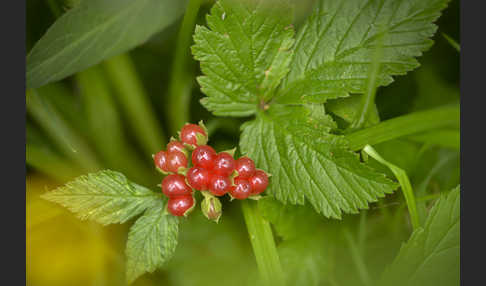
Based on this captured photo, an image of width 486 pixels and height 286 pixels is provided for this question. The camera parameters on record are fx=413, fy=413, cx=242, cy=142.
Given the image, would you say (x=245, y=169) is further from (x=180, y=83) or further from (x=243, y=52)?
(x=180, y=83)

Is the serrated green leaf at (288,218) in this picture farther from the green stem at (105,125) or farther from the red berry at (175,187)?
the green stem at (105,125)

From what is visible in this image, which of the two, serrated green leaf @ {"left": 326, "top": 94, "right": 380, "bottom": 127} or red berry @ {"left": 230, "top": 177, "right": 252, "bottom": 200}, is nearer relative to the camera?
red berry @ {"left": 230, "top": 177, "right": 252, "bottom": 200}

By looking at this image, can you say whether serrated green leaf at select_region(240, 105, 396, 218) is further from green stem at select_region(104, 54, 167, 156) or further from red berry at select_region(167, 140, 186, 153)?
green stem at select_region(104, 54, 167, 156)

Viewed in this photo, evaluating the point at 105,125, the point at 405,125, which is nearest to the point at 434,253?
the point at 405,125

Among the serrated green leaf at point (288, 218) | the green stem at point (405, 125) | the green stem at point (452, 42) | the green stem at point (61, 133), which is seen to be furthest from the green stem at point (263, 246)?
the green stem at point (452, 42)

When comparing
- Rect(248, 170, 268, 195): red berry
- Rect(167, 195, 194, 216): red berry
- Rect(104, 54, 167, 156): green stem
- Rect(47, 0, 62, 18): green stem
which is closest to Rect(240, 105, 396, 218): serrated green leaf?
Rect(248, 170, 268, 195): red berry
